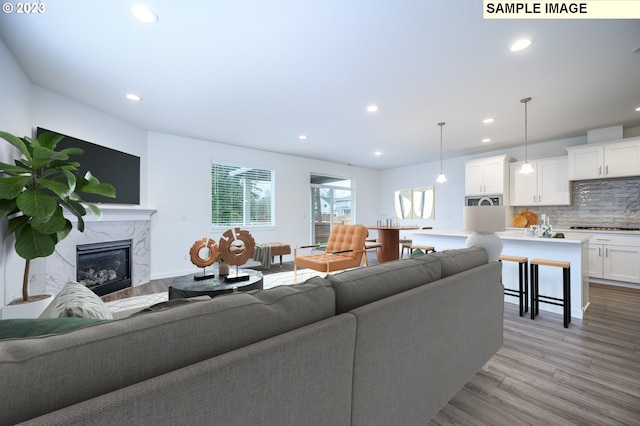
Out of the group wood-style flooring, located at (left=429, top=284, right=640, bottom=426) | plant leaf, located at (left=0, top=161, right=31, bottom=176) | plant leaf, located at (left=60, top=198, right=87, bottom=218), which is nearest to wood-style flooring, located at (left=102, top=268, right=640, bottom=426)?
wood-style flooring, located at (left=429, top=284, right=640, bottom=426)

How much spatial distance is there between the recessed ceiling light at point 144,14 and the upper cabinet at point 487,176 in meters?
6.25

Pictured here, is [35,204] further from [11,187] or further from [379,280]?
[379,280]

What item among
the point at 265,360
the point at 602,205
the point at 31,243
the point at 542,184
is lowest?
the point at 265,360

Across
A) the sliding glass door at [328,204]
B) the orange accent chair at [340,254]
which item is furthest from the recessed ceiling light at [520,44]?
the sliding glass door at [328,204]

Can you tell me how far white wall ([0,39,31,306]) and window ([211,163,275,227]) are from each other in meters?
2.93

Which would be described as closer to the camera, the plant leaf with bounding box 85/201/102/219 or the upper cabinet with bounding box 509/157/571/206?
the plant leaf with bounding box 85/201/102/219

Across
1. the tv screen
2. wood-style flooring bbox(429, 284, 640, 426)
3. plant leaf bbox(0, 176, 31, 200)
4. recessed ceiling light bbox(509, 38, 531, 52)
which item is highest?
recessed ceiling light bbox(509, 38, 531, 52)

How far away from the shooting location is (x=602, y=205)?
484 cm

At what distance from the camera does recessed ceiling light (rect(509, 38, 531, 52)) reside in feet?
7.53

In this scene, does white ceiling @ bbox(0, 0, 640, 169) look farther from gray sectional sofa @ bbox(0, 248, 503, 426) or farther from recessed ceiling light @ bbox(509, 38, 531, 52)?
gray sectional sofa @ bbox(0, 248, 503, 426)

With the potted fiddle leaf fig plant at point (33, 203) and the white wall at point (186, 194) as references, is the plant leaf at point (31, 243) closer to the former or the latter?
the potted fiddle leaf fig plant at point (33, 203)

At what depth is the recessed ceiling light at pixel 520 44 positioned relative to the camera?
2295 mm

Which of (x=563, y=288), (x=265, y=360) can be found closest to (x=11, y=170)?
(x=265, y=360)

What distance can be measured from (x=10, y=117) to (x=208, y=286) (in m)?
2.50
